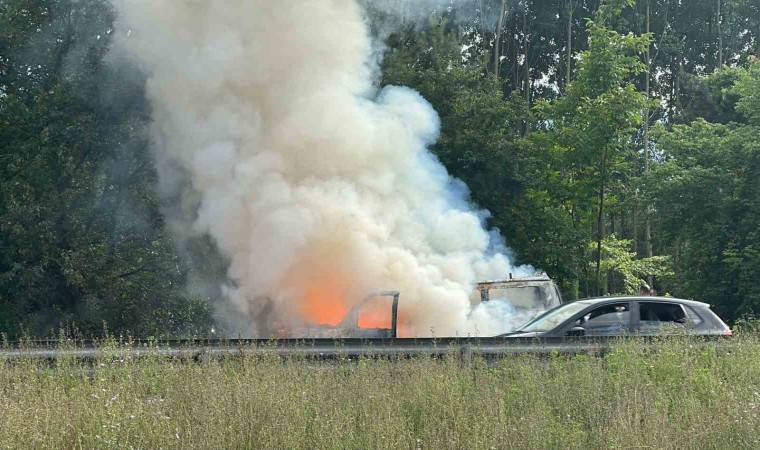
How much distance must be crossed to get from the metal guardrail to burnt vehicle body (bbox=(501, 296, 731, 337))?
2.08m

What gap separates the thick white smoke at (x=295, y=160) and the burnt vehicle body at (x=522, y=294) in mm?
454

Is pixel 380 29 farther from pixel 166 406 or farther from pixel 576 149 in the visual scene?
pixel 166 406

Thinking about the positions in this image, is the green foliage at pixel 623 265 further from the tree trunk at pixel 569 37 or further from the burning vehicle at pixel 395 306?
the tree trunk at pixel 569 37

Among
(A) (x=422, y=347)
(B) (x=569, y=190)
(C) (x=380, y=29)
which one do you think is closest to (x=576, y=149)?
(B) (x=569, y=190)

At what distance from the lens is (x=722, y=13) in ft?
157

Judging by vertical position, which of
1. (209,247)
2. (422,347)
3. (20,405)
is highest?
(209,247)

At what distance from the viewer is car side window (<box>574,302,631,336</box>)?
454 inches

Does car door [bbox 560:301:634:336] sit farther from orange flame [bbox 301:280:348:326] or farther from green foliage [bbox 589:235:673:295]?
green foliage [bbox 589:235:673:295]

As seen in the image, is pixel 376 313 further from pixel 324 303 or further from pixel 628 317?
pixel 628 317

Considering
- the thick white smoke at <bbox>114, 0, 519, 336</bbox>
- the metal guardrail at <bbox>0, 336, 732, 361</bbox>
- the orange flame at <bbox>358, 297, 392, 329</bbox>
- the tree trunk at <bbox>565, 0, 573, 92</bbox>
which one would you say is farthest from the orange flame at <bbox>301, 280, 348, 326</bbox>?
the tree trunk at <bbox>565, 0, 573, 92</bbox>

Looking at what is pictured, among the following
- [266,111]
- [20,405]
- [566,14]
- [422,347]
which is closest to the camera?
[20,405]

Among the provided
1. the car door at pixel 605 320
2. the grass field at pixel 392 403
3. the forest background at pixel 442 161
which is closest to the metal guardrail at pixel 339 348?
the grass field at pixel 392 403

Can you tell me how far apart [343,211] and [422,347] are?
7.62 m

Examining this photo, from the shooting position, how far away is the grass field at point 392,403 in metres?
6.32
